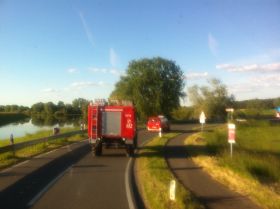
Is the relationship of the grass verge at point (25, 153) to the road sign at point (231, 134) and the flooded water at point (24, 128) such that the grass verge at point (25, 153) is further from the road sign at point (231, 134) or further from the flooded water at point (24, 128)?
the flooded water at point (24, 128)

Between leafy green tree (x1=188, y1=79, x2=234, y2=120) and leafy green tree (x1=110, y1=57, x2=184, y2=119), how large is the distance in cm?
1276

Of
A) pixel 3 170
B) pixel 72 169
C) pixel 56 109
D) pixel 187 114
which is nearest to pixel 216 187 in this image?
pixel 72 169

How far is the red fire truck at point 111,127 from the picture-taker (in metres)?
19.9

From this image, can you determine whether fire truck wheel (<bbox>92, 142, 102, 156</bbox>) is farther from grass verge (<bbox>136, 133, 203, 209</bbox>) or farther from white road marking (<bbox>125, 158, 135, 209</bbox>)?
grass verge (<bbox>136, 133, 203, 209</bbox>)

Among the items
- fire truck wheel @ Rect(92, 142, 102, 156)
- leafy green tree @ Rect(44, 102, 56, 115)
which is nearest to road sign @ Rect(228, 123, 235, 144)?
fire truck wheel @ Rect(92, 142, 102, 156)

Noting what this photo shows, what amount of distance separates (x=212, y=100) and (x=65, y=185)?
74.7 m

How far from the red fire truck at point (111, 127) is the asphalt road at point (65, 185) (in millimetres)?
1922

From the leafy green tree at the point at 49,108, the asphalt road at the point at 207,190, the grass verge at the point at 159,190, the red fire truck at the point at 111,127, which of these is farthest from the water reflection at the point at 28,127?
the leafy green tree at the point at 49,108

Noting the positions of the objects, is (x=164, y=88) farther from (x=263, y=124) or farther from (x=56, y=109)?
(x=56, y=109)

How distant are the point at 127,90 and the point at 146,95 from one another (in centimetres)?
350

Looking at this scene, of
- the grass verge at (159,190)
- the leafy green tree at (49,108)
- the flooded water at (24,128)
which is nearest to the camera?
the grass verge at (159,190)

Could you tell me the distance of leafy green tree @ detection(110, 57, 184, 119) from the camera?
227 feet

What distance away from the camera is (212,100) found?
8425 centimetres

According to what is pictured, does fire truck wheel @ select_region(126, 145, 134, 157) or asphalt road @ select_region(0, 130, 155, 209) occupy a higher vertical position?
fire truck wheel @ select_region(126, 145, 134, 157)
